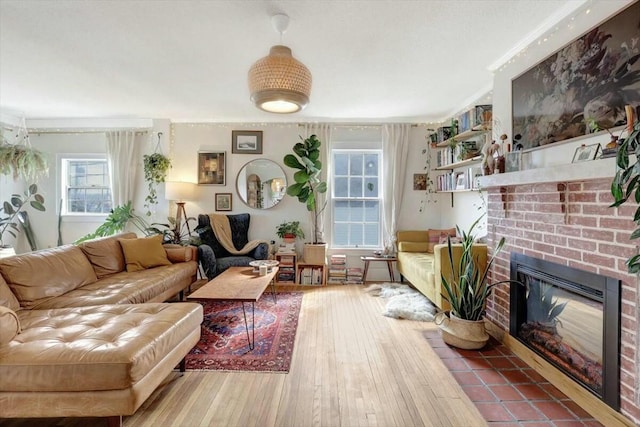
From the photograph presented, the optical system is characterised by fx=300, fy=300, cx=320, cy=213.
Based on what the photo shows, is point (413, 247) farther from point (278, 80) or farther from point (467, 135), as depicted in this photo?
point (278, 80)

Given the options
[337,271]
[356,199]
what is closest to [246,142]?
[356,199]

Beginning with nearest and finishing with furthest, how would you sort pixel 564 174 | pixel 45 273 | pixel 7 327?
pixel 7 327, pixel 564 174, pixel 45 273

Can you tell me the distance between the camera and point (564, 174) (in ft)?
5.74

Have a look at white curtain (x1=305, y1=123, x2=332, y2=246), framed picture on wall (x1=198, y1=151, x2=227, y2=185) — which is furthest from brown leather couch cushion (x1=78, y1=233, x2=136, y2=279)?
white curtain (x1=305, y1=123, x2=332, y2=246)

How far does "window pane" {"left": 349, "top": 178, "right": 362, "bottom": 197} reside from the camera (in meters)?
4.81

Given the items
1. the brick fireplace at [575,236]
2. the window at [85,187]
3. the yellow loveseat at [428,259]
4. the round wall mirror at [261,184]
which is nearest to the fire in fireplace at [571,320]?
the brick fireplace at [575,236]

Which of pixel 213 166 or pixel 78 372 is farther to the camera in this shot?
pixel 213 166

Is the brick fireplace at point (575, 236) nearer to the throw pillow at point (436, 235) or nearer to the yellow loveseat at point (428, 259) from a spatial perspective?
the yellow loveseat at point (428, 259)

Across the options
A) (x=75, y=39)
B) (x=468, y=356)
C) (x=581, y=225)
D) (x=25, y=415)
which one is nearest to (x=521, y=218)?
(x=581, y=225)

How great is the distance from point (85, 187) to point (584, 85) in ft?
20.4

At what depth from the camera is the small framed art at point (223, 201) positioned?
15.6 feet

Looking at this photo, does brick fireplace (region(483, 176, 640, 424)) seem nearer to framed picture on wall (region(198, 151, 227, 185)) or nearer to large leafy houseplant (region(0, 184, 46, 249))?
framed picture on wall (region(198, 151, 227, 185))

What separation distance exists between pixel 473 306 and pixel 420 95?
2475mm

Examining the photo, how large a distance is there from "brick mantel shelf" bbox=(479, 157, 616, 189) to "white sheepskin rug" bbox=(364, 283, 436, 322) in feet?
5.06
